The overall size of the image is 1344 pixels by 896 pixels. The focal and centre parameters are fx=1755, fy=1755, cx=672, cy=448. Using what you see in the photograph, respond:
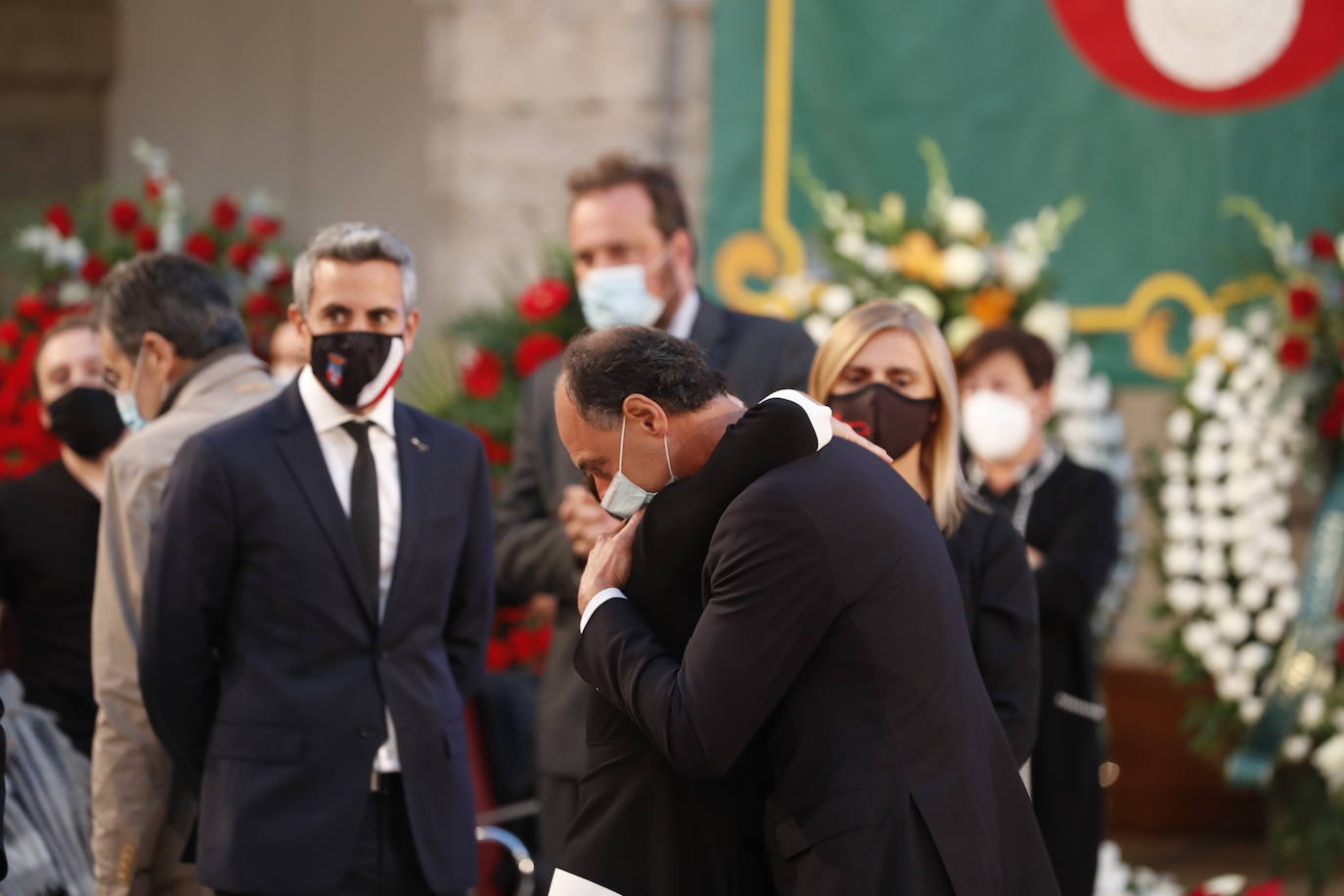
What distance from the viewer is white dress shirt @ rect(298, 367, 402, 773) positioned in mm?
3086

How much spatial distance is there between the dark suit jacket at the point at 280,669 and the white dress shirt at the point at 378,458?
3 centimetres

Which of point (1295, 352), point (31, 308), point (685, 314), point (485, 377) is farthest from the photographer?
point (31, 308)

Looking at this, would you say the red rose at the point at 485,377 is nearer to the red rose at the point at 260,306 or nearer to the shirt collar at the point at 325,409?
the red rose at the point at 260,306

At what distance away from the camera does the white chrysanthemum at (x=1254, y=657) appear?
538 centimetres

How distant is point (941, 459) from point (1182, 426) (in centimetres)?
251

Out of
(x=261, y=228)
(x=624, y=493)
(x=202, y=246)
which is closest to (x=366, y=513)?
(x=624, y=493)

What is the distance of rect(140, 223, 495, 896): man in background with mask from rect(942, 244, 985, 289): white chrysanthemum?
251cm

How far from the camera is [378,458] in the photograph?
315 cm

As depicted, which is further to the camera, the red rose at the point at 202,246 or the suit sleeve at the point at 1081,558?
the red rose at the point at 202,246

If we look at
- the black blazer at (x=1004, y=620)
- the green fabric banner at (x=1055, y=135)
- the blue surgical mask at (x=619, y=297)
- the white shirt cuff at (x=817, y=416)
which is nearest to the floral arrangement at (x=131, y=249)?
the green fabric banner at (x=1055, y=135)

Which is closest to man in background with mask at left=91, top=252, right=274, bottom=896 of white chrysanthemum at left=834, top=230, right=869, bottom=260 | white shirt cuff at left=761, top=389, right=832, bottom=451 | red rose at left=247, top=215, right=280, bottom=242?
white shirt cuff at left=761, top=389, right=832, bottom=451

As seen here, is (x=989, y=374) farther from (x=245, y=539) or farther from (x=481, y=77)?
(x=481, y=77)

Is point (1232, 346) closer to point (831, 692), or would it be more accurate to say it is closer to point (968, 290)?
point (968, 290)

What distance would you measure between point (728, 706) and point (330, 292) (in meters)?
1.32
